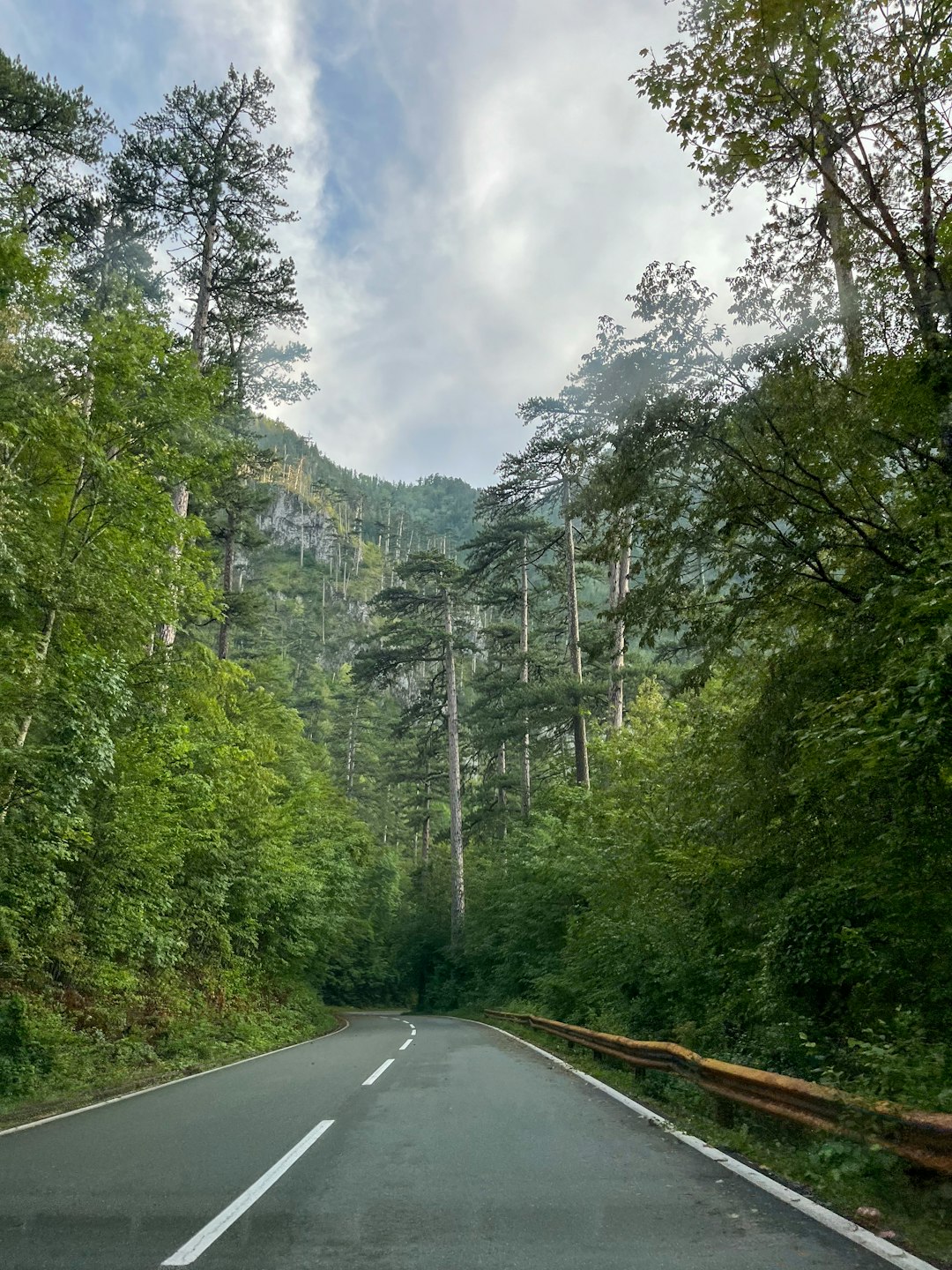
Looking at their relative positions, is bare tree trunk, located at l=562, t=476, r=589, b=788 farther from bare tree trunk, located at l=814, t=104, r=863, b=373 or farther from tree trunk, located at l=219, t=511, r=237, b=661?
bare tree trunk, located at l=814, t=104, r=863, b=373

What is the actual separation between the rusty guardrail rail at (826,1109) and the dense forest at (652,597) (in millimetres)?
464

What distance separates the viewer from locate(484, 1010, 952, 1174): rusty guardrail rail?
416 centimetres

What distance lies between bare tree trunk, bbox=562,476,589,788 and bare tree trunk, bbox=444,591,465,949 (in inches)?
262

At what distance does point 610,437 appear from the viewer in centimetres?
888

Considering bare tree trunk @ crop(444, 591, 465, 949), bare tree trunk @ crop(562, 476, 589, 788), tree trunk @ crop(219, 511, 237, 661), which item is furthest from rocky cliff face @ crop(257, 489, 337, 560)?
bare tree trunk @ crop(562, 476, 589, 788)

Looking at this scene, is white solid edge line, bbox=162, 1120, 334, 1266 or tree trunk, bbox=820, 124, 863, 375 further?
tree trunk, bbox=820, 124, 863, 375

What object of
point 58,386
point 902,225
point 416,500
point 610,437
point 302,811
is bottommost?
point 302,811

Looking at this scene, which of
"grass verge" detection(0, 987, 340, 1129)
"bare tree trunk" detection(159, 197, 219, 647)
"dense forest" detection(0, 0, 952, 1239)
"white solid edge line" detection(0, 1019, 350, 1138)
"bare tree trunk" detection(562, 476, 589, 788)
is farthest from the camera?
"bare tree trunk" detection(562, 476, 589, 788)

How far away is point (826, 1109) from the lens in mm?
5055

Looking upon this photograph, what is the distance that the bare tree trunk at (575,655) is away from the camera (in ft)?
86.3

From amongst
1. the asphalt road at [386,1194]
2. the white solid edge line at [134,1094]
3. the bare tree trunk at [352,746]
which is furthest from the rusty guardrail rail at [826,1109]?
the bare tree trunk at [352,746]

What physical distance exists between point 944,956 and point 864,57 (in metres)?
7.87

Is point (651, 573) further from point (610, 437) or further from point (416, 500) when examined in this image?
point (416, 500)

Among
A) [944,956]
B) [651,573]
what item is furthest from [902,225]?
[944,956]
